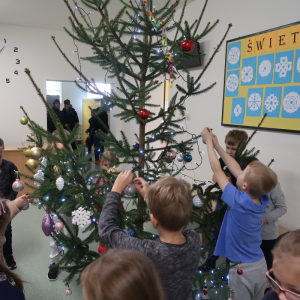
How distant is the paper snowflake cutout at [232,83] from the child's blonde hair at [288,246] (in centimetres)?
273

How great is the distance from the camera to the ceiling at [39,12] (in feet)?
13.6

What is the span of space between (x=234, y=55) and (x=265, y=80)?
0.62 m

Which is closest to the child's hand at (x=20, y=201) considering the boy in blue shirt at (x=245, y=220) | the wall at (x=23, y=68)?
the boy in blue shirt at (x=245, y=220)

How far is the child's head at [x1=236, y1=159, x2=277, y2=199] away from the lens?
4.55ft

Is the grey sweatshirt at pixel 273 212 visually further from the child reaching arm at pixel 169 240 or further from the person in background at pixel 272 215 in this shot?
the child reaching arm at pixel 169 240

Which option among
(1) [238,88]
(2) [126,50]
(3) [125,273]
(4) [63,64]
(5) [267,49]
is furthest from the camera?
Answer: (4) [63,64]

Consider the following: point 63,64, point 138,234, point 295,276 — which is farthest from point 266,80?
point 63,64

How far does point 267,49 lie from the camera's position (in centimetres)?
274

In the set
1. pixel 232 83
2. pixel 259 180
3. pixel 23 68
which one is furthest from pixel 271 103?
pixel 23 68

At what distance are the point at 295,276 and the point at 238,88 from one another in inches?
110

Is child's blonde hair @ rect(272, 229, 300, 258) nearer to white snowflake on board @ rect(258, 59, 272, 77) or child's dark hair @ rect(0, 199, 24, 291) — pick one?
child's dark hair @ rect(0, 199, 24, 291)

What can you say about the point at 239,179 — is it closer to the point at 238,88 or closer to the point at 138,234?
the point at 138,234

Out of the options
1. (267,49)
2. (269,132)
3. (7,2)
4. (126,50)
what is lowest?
(269,132)

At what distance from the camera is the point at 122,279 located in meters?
0.58
